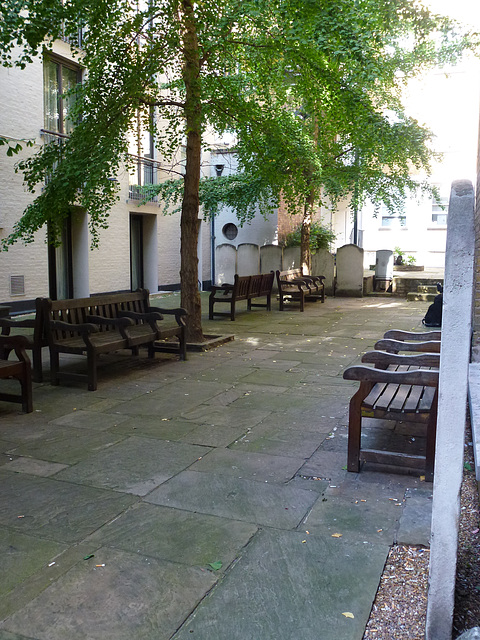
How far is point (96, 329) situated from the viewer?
7.02 m

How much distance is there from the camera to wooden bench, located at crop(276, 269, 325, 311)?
49.6 feet

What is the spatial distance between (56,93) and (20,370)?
40.0ft

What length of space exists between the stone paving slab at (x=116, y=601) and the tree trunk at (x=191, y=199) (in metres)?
6.64

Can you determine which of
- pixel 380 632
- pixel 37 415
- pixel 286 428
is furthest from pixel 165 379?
pixel 380 632

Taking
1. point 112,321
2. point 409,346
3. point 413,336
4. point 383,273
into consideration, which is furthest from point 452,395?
point 383,273

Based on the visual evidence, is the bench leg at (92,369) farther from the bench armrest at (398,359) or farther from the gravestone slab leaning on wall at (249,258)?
the gravestone slab leaning on wall at (249,258)

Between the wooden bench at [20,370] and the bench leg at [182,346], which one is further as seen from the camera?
the bench leg at [182,346]

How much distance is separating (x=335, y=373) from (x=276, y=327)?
444 centimetres

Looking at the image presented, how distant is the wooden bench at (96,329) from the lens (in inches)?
278

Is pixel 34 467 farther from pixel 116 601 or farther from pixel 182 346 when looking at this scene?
pixel 182 346

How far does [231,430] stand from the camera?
550 cm

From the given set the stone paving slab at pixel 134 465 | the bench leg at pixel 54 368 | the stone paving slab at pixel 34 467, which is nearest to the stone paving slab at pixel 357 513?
the stone paving slab at pixel 134 465

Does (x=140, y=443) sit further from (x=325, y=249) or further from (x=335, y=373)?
(x=325, y=249)

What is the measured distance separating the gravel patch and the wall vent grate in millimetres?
12825
